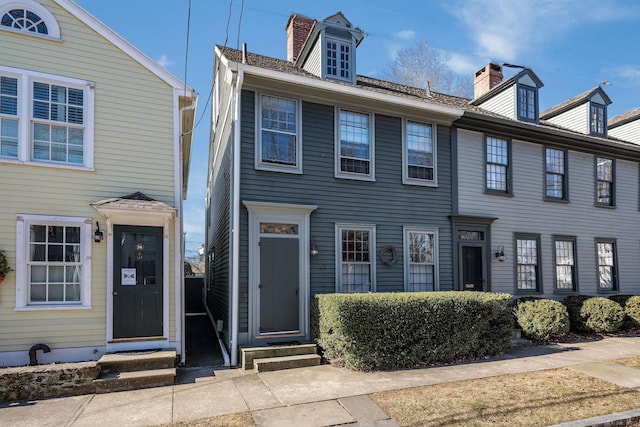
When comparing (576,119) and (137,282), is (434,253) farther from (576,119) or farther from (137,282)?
(576,119)

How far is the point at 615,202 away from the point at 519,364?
8760mm

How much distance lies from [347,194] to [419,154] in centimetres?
242

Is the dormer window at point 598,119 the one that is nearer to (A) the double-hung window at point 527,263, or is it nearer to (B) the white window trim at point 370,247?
(A) the double-hung window at point 527,263

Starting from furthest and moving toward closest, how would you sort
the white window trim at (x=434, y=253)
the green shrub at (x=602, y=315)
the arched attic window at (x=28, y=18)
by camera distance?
the green shrub at (x=602, y=315)
the white window trim at (x=434, y=253)
the arched attic window at (x=28, y=18)

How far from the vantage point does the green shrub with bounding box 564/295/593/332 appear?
1081cm

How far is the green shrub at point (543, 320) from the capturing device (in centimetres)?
948

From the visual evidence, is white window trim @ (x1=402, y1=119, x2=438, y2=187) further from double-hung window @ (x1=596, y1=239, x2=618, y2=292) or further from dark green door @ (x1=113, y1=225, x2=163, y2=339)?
double-hung window @ (x1=596, y1=239, x2=618, y2=292)

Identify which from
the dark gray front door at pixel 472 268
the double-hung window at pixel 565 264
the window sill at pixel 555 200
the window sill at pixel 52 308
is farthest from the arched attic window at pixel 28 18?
the double-hung window at pixel 565 264

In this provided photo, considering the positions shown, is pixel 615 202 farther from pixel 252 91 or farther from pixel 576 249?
pixel 252 91

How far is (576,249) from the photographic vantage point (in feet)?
40.3

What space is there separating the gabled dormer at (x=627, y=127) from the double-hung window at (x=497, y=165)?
7.28 m

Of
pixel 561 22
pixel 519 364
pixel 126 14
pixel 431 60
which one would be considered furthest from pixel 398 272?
pixel 431 60

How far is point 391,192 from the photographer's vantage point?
9.72 meters

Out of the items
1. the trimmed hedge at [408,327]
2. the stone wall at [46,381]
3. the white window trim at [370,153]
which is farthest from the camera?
the white window trim at [370,153]
